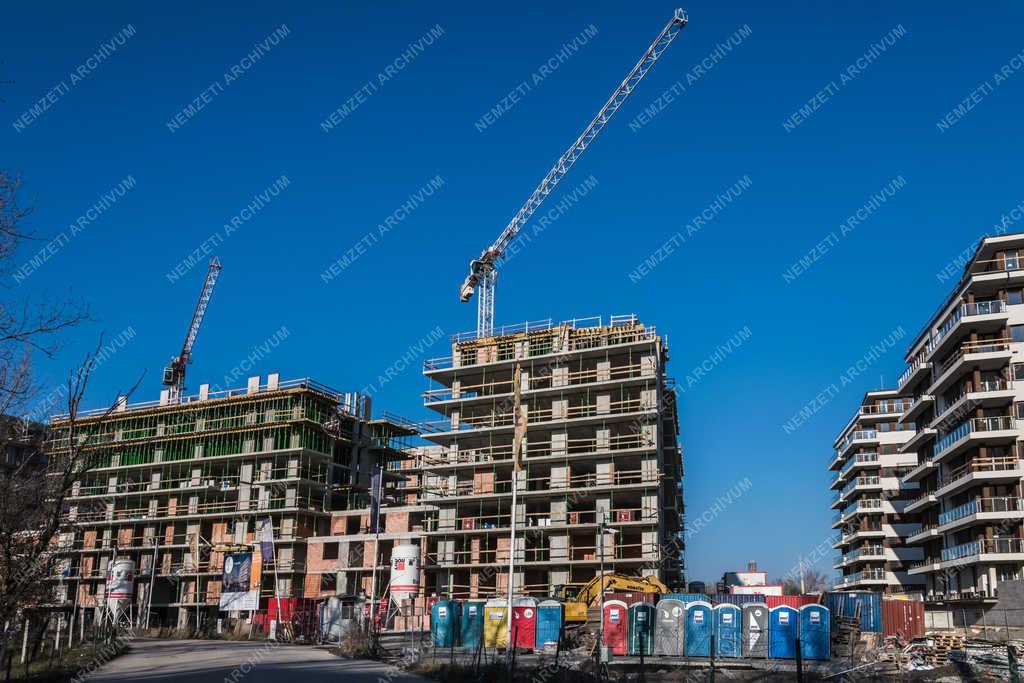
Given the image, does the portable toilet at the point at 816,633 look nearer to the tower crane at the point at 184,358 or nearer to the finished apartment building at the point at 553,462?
the finished apartment building at the point at 553,462

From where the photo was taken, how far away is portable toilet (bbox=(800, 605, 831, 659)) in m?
35.2

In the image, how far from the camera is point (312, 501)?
268 feet

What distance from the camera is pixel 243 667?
30.1 meters

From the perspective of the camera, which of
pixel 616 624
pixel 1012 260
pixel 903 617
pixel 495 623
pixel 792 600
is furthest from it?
pixel 1012 260

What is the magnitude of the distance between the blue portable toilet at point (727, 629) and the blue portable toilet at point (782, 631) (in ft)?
4.01

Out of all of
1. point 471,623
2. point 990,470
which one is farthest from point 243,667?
point 990,470

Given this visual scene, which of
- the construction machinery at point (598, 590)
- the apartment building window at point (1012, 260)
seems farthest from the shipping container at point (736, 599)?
the apartment building window at point (1012, 260)

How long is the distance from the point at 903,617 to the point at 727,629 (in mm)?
12021

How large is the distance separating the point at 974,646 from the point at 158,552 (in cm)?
7342

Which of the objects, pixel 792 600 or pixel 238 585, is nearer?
pixel 792 600

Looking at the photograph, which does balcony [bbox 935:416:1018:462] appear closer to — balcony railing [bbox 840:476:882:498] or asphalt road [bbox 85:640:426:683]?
balcony railing [bbox 840:476:882:498]

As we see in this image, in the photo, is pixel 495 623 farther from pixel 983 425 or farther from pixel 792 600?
pixel 983 425

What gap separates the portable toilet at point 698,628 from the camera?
118 ft

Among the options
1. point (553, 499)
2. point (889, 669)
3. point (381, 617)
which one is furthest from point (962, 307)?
point (381, 617)
